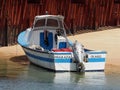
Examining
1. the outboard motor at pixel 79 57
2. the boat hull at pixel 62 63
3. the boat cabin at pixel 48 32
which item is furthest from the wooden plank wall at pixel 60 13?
the outboard motor at pixel 79 57

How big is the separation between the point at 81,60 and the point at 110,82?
1.89 m

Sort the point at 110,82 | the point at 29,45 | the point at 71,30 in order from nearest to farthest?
the point at 110,82 → the point at 29,45 → the point at 71,30

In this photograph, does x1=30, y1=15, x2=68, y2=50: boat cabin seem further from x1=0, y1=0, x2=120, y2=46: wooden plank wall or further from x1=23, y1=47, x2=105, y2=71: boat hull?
x1=0, y1=0, x2=120, y2=46: wooden plank wall

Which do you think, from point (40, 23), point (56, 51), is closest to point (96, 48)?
point (40, 23)

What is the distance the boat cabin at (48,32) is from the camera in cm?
2572

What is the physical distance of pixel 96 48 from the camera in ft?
93.9

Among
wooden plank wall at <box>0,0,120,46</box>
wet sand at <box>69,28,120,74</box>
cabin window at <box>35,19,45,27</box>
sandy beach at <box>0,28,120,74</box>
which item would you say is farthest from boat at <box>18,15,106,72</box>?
wooden plank wall at <box>0,0,120,46</box>

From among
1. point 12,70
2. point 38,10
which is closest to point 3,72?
point 12,70

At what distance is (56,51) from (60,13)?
10955mm

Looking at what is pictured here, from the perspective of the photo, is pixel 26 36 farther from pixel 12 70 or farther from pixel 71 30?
pixel 71 30

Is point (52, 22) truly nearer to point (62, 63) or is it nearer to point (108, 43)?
point (62, 63)

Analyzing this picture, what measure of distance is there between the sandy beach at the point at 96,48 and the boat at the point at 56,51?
861 mm

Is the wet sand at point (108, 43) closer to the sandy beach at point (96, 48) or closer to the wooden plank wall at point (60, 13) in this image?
the sandy beach at point (96, 48)

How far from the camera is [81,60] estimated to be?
22203 millimetres
